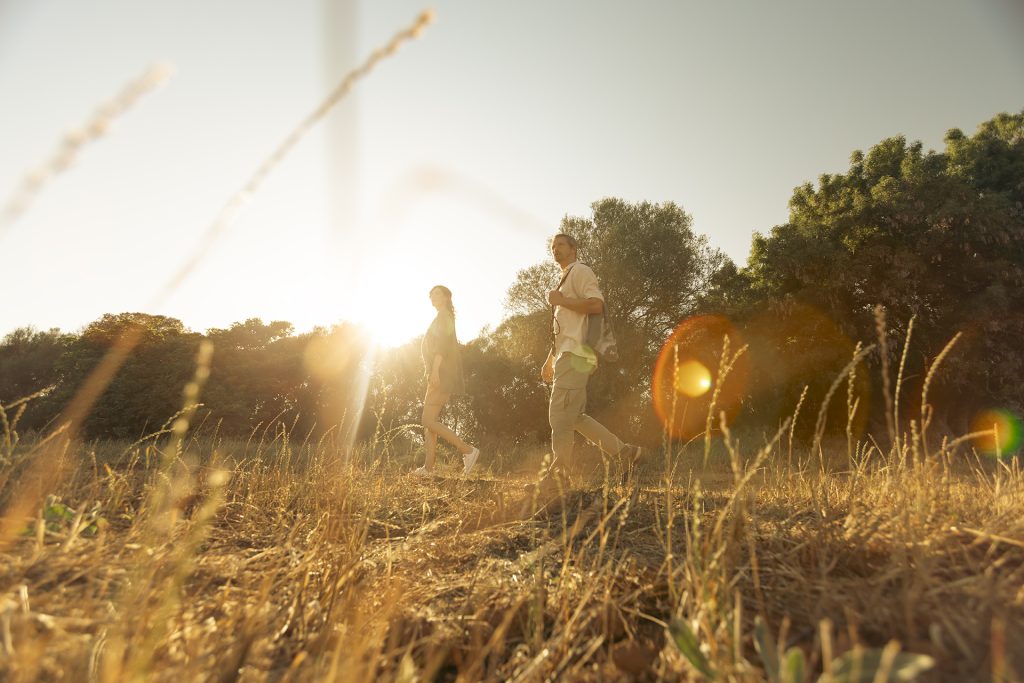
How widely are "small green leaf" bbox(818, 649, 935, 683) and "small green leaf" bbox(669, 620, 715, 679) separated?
0.85 feet

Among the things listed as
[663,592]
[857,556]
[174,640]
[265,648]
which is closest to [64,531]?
[174,640]

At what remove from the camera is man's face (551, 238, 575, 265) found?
5.43 meters

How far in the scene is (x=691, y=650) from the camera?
1275 mm

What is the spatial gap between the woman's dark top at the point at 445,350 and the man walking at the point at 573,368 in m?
2.46

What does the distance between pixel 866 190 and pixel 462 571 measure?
18.4 meters

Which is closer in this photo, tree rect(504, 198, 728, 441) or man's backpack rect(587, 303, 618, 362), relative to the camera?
man's backpack rect(587, 303, 618, 362)

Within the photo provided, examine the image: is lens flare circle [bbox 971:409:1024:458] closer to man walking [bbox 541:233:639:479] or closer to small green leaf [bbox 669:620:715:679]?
man walking [bbox 541:233:639:479]

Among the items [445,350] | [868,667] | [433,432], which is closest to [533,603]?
[868,667]

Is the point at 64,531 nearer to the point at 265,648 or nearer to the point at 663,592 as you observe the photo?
the point at 265,648

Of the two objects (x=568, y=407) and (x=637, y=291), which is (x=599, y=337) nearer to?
(x=568, y=407)

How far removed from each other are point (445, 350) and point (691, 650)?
6394mm

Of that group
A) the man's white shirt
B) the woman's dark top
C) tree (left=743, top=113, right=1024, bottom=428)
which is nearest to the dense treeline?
tree (left=743, top=113, right=1024, bottom=428)

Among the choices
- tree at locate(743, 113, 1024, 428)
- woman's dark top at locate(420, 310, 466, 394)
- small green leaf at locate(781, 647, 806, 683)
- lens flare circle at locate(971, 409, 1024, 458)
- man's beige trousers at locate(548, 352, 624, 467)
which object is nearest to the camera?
small green leaf at locate(781, 647, 806, 683)

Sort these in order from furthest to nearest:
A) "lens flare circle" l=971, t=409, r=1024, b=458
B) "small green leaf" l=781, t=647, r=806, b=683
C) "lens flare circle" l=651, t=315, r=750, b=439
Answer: "lens flare circle" l=651, t=315, r=750, b=439, "lens flare circle" l=971, t=409, r=1024, b=458, "small green leaf" l=781, t=647, r=806, b=683
